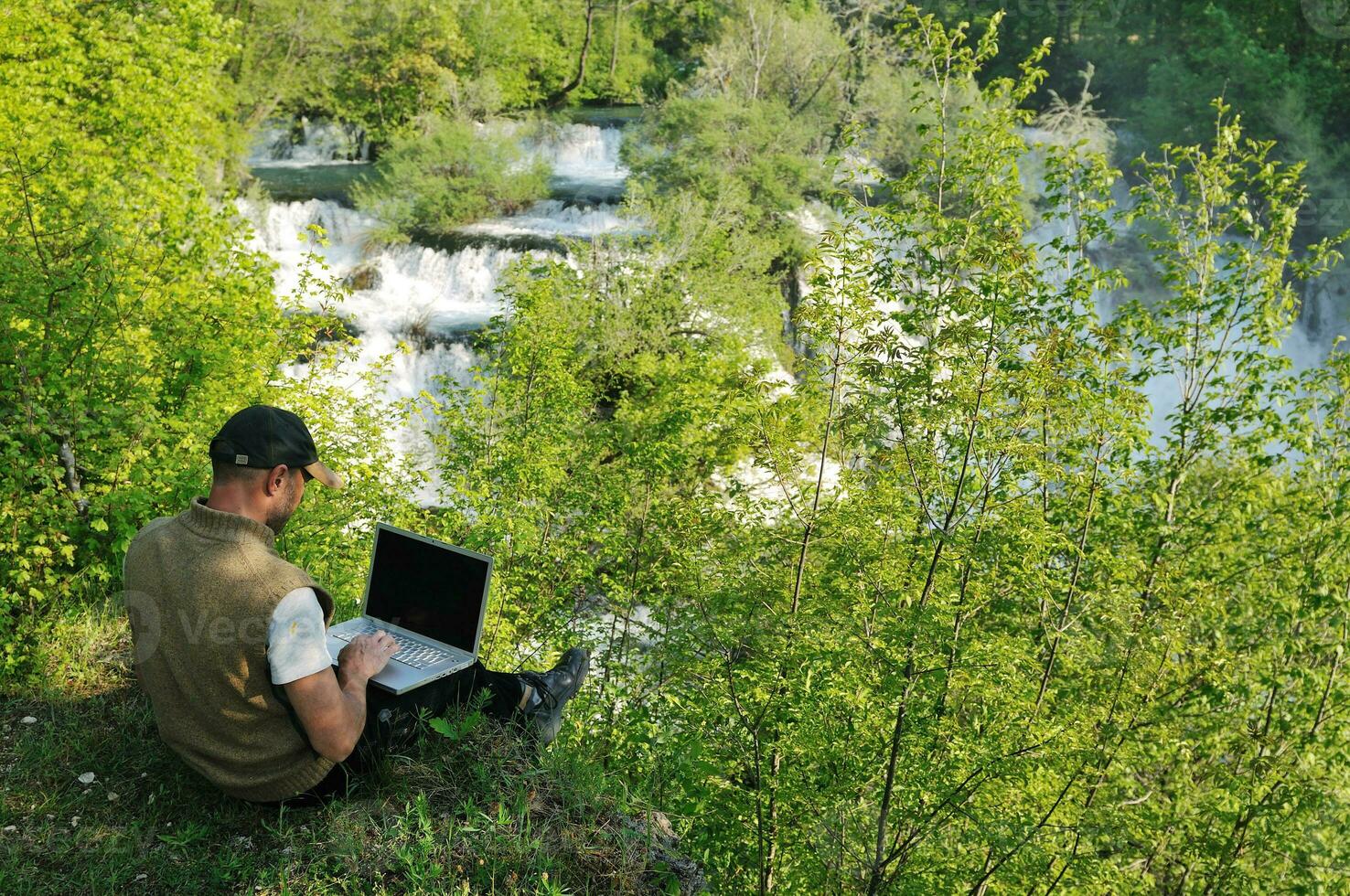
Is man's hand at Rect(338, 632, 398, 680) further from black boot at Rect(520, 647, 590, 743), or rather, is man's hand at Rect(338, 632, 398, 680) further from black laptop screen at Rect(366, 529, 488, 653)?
black boot at Rect(520, 647, 590, 743)

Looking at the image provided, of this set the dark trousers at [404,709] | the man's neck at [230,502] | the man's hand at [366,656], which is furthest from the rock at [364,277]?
the man's neck at [230,502]

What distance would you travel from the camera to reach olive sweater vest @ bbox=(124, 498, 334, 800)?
3.25 metres

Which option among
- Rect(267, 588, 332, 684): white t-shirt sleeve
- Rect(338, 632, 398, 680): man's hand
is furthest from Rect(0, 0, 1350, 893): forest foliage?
Rect(267, 588, 332, 684): white t-shirt sleeve

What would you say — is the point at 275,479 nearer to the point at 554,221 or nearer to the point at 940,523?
the point at 940,523

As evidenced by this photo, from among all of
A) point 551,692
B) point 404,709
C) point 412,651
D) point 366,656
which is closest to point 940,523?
point 551,692

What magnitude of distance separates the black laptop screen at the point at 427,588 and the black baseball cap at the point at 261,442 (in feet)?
3.35

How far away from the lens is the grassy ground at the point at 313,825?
342 cm

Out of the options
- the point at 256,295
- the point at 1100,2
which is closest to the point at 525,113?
the point at 1100,2

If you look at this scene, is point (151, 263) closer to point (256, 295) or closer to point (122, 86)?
point (256, 295)

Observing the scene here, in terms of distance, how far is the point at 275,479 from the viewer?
339cm

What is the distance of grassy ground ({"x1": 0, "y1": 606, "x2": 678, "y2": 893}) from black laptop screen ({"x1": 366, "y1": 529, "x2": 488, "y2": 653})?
43 centimetres

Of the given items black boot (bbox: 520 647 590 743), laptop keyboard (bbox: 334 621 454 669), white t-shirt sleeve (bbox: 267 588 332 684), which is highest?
white t-shirt sleeve (bbox: 267 588 332 684)

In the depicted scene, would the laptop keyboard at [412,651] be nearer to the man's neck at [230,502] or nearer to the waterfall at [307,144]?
the man's neck at [230,502]

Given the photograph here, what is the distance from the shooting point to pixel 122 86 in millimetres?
11273
